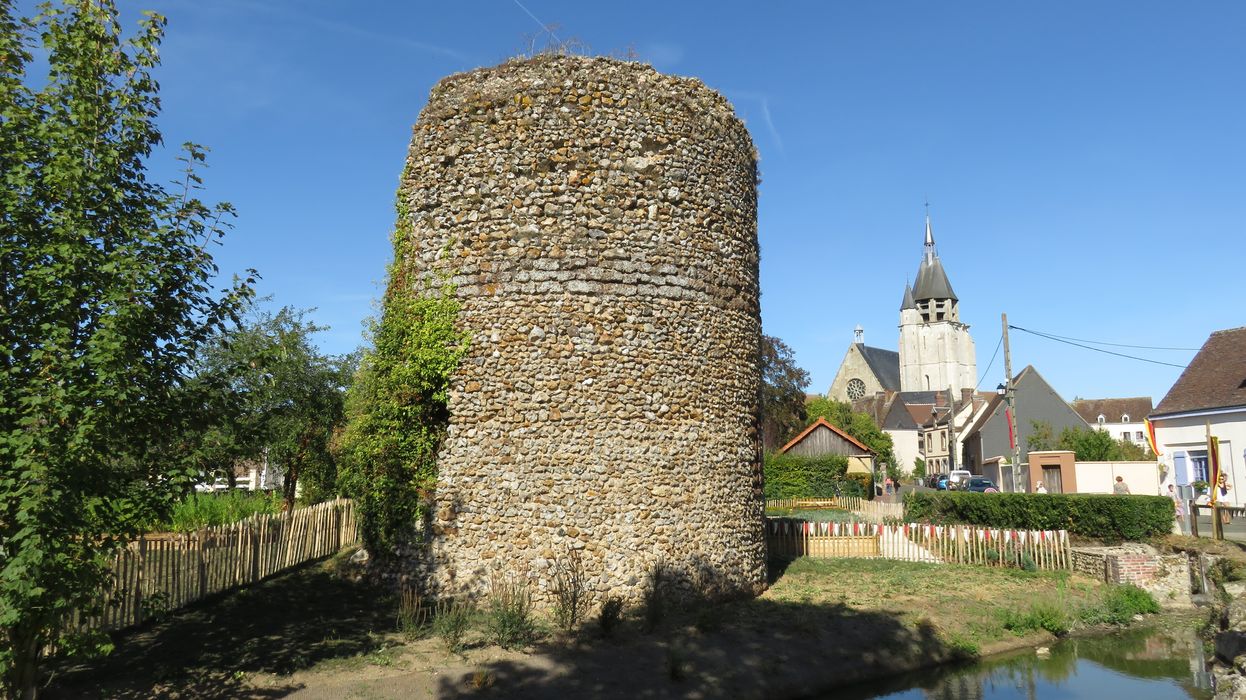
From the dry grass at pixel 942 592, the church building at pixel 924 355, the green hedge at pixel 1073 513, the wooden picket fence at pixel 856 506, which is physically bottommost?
the dry grass at pixel 942 592

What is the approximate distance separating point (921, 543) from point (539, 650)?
10.5 meters

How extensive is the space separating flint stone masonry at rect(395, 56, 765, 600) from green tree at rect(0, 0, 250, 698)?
4110 mm

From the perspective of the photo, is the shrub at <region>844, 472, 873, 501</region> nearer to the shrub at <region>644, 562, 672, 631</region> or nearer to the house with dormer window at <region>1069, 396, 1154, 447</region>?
the shrub at <region>644, 562, 672, 631</region>

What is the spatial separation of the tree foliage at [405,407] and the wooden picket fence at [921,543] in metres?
8.02

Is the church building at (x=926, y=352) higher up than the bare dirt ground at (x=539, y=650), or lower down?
higher up

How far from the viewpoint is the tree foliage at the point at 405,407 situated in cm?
1059

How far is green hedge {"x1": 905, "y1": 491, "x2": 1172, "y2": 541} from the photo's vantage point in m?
15.9

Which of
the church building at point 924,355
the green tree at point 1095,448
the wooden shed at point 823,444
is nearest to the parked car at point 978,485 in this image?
the green tree at point 1095,448

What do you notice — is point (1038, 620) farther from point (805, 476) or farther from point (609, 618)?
point (805, 476)

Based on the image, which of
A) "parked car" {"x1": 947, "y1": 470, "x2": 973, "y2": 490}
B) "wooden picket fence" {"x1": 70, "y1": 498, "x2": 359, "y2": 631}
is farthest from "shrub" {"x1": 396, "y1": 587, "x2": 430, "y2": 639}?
"parked car" {"x1": 947, "y1": 470, "x2": 973, "y2": 490}

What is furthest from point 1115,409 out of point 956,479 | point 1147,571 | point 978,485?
point 1147,571

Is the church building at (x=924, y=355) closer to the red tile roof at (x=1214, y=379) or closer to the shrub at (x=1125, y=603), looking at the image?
the red tile roof at (x=1214, y=379)

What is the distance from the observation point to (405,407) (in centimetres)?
1075

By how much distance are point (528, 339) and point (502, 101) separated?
3.39 metres
